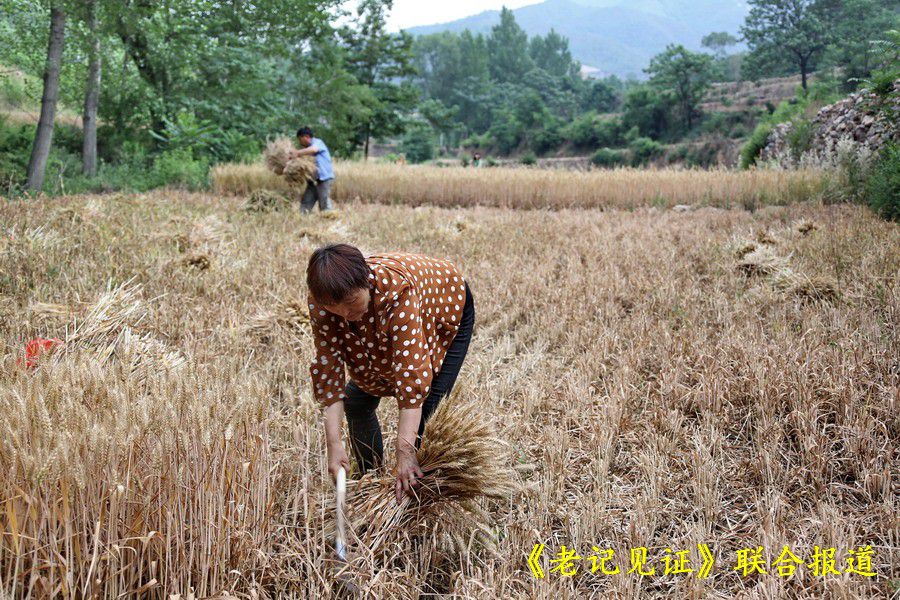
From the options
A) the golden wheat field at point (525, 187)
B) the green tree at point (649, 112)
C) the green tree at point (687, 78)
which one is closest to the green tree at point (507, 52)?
the green tree at point (649, 112)

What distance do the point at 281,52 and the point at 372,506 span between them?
18.2 metres

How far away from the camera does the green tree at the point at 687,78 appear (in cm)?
5034

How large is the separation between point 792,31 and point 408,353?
5881cm

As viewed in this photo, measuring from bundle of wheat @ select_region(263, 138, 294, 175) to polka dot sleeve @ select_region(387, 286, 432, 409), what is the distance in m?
8.52

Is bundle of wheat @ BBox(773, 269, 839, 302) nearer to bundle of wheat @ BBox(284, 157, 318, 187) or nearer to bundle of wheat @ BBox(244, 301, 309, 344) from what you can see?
bundle of wheat @ BBox(244, 301, 309, 344)

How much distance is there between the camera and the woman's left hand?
2064mm

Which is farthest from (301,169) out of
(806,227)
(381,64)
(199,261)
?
(381,64)

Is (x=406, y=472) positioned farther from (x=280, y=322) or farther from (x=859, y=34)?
(x=859, y=34)

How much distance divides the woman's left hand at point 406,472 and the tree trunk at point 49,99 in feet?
37.0

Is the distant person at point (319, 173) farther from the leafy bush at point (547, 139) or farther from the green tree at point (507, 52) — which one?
the green tree at point (507, 52)

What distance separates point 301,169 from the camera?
9.72 metres

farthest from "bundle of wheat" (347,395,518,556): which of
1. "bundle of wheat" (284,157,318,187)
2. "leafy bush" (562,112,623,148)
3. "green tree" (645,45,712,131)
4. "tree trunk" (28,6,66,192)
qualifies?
"leafy bush" (562,112,623,148)

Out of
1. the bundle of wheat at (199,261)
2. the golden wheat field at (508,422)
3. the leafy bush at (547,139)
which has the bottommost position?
the golden wheat field at (508,422)

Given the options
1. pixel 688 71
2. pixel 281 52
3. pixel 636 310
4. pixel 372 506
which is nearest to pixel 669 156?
pixel 688 71
